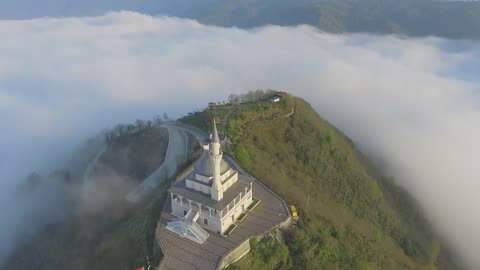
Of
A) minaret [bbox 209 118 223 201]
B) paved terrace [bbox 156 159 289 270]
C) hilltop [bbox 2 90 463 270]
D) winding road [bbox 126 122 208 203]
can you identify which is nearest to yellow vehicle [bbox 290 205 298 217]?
paved terrace [bbox 156 159 289 270]

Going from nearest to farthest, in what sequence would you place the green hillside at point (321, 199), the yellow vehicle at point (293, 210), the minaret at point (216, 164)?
the minaret at point (216, 164) → the green hillside at point (321, 199) → the yellow vehicle at point (293, 210)

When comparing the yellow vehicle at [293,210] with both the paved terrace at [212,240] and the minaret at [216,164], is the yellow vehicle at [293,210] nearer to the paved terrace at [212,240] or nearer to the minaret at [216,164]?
the paved terrace at [212,240]

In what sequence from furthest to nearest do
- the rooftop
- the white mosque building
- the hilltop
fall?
the hilltop, the rooftop, the white mosque building

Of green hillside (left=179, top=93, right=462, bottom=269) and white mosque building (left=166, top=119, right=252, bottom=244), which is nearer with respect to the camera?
white mosque building (left=166, top=119, right=252, bottom=244)

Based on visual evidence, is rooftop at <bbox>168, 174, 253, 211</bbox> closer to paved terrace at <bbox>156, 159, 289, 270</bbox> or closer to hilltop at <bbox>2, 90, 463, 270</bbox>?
paved terrace at <bbox>156, 159, 289, 270</bbox>

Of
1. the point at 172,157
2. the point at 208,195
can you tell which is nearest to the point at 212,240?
the point at 208,195

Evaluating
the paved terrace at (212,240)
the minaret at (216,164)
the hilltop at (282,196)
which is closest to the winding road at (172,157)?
the hilltop at (282,196)
